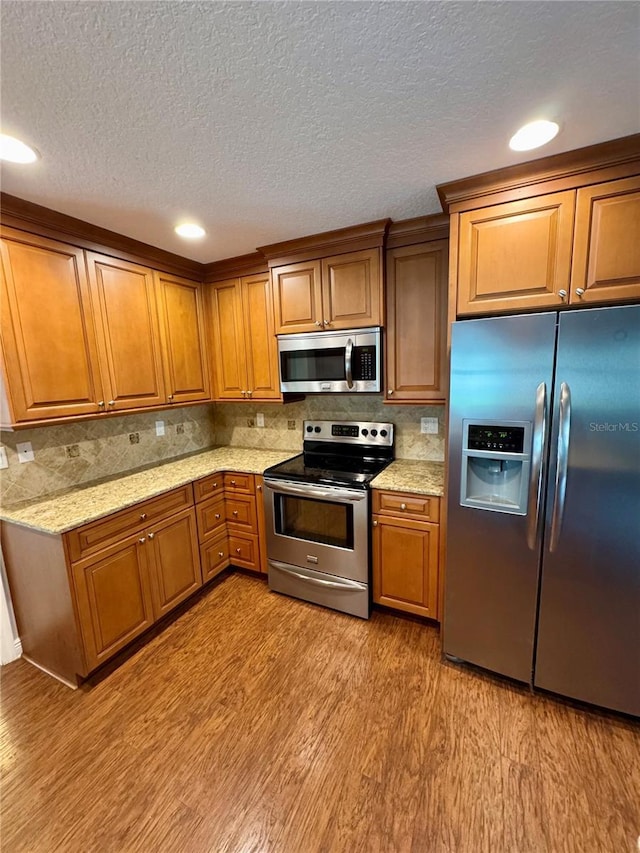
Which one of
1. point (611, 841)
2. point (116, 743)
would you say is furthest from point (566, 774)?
point (116, 743)

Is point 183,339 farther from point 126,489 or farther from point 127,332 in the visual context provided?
point 126,489

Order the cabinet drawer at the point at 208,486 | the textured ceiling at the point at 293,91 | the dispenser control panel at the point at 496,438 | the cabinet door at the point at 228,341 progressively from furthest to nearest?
the cabinet door at the point at 228,341 < the cabinet drawer at the point at 208,486 < the dispenser control panel at the point at 496,438 < the textured ceiling at the point at 293,91

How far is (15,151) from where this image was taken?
1.32m

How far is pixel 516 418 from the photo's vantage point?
1580 millimetres

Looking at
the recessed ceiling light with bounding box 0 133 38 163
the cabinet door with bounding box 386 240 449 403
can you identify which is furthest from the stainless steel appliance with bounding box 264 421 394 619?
the recessed ceiling light with bounding box 0 133 38 163

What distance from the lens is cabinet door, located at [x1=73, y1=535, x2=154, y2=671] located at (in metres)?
1.79

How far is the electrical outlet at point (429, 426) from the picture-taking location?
8.14ft

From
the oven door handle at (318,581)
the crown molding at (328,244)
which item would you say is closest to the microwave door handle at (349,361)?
the crown molding at (328,244)

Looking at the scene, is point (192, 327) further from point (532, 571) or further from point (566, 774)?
point (566, 774)

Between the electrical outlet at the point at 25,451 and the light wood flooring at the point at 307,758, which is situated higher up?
the electrical outlet at the point at 25,451

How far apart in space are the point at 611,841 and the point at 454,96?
253cm

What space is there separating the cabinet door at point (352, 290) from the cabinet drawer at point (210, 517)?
1.51m

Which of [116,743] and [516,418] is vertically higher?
[516,418]

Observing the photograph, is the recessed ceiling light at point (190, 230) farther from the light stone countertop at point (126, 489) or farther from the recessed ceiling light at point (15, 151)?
the light stone countertop at point (126, 489)
